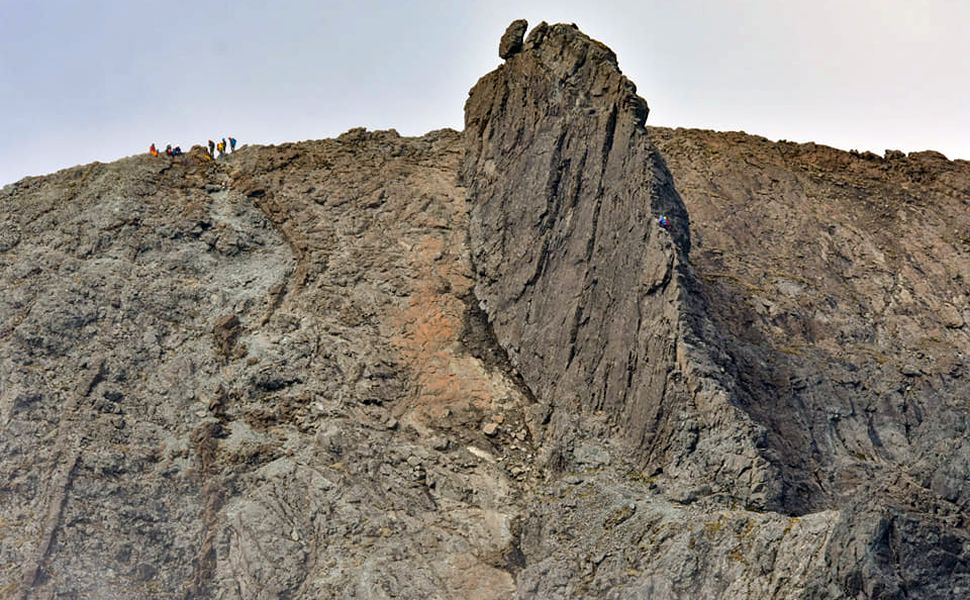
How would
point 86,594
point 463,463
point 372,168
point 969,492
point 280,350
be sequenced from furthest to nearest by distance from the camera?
point 372,168, point 280,350, point 463,463, point 86,594, point 969,492

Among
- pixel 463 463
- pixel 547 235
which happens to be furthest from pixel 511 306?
pixel 463 463

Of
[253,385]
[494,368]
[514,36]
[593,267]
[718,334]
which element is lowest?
[253,385]

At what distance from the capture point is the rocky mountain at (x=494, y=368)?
38.2m

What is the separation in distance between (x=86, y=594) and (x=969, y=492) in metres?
19.2

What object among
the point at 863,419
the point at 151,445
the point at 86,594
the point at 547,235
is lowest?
the point at 86,594

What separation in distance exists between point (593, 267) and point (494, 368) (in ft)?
11.9

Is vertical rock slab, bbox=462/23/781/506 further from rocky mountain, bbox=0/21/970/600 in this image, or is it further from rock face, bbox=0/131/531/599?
rock face, bbox=0/131/531/599

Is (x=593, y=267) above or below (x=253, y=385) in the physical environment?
above

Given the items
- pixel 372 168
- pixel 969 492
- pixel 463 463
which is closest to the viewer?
pixel 969 492

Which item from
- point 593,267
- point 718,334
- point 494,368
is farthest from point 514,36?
point 718,334

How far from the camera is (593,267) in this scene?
147 ft

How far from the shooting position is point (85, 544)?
3978 centimetres

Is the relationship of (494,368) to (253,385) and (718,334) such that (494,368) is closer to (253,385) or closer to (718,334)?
(718,334)

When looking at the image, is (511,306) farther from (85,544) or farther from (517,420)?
(85,544)
